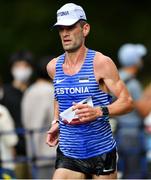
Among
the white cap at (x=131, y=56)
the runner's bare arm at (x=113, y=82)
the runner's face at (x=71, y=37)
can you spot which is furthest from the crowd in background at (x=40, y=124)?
the runner's bare arm at (x=113, y=82)

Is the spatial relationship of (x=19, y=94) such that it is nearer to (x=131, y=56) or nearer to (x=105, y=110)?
(x=131, y=56)

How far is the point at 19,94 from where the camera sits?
1265 cm

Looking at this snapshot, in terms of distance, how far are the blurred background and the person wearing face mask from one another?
42.2 ft

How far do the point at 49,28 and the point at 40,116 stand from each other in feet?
48.3

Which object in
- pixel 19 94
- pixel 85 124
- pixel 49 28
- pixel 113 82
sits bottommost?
pixel 49 28

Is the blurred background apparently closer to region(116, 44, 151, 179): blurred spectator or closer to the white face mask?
the white face mask

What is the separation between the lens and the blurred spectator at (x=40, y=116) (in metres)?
12.0

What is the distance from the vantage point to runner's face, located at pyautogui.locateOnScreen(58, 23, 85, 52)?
8645 millimetres

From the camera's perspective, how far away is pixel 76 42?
28.5 ft

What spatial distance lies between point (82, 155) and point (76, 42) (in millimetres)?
921

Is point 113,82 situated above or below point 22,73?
above

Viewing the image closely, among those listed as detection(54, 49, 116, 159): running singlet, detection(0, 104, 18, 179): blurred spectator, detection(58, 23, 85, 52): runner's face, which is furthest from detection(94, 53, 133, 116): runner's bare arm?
detection(0, 104, 18, 179): blurred spectator

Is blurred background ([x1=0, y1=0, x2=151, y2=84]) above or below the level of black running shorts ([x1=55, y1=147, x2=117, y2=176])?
below

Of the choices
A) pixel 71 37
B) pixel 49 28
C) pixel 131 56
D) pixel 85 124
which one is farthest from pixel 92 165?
pixel 49 28
